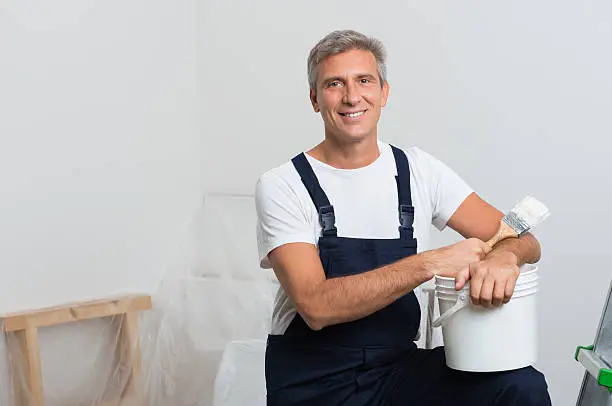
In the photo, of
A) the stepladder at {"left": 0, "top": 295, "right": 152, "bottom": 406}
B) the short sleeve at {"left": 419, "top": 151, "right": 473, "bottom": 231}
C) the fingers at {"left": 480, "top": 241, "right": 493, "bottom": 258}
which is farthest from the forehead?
the stepladder at {"left": 0, "top": 295, "right": 152, "bottom": 406}

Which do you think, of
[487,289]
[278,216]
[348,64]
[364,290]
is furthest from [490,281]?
[348,64]

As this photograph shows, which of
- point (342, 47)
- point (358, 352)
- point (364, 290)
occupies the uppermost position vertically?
point (342, 47)

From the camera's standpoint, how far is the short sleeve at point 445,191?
1.97 m

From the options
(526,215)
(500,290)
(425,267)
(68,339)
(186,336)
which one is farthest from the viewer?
(186,336)

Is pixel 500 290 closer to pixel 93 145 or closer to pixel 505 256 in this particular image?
Answer: pixel 505 256

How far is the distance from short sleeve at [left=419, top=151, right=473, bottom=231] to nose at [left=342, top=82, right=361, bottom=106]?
0.75 feet

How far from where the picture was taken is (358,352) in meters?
1.83

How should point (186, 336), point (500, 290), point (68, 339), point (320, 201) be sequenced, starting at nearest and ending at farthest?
point (500, 290) < point (320, 201) < point (68, 339) < point (186, 336)

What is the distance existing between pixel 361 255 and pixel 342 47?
482 mm

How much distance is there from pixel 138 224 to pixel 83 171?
32 centimetres

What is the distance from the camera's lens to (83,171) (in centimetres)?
288

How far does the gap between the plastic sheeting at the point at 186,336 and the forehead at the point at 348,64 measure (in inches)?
43.7

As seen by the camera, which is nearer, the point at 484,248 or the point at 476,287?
the point at 476,287

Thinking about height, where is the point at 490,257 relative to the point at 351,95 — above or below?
below
